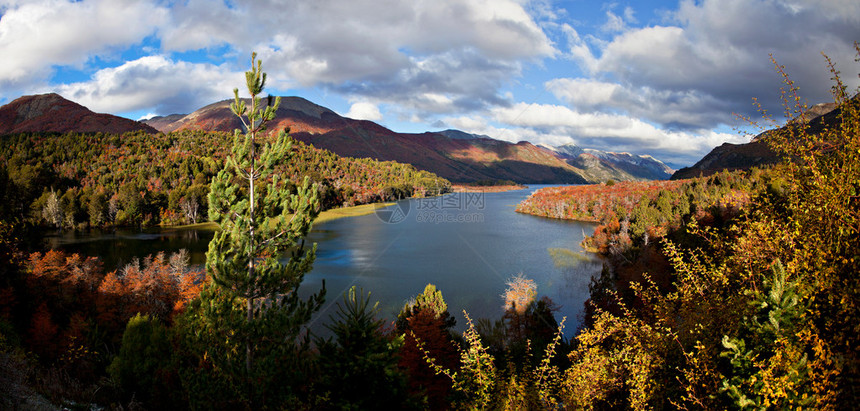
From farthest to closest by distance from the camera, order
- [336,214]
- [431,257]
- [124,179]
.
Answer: [336,214] → [124,179] → [431,257]

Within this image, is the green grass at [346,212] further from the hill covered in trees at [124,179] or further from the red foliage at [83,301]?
the red foliage at [83,301]

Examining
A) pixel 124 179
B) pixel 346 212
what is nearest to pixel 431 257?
pixel 346 212

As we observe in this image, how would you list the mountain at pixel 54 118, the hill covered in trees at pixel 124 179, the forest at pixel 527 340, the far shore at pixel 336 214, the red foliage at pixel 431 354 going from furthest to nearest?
the mountain at pixel 54 118, the far shore at pixel 336 214, the hill covered in trees at pixel 124 179, the red foliage at pixel 431 354, the forest at pixel 527 340

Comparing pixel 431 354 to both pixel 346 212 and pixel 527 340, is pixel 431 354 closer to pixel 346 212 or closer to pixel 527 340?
pixel 527 340

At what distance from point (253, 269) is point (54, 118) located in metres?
244

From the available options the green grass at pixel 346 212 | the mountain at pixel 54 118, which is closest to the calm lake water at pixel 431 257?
the green grass at pixel 346 212

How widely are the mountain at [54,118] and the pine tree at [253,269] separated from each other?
199 meters

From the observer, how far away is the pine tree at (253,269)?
31.5ft

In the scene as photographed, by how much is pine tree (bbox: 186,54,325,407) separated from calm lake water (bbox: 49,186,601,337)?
17.7 m

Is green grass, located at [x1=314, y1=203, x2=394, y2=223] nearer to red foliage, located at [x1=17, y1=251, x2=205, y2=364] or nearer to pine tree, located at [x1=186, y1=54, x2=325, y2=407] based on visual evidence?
red foliage, located at [x1=17, y1=251, x2=205, y2=364]

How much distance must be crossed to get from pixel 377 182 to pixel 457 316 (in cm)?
12031

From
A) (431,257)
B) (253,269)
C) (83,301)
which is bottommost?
(431,257)

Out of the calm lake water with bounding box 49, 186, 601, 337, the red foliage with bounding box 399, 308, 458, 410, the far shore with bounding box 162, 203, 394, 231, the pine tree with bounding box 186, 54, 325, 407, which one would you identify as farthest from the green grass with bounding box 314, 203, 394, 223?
the pine tree with bounding box 186, 54, 325, 407

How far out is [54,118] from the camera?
180 m
